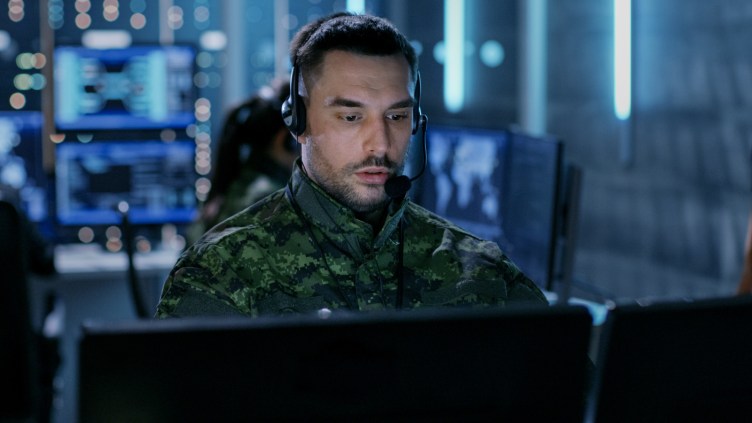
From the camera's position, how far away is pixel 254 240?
1.63 metres

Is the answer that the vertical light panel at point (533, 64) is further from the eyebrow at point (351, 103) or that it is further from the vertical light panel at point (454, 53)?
the eyebrow at point (351, 103)

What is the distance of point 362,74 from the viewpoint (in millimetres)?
1671

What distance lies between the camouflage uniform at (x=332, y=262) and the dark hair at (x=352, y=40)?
0.17m

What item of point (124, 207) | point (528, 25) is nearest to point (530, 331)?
point (124, 207)

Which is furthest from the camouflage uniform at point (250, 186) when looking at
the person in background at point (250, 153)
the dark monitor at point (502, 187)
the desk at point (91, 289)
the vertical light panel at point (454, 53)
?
the vertical light panel at point (454, 53)

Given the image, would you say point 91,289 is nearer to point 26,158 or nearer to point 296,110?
point 26,158

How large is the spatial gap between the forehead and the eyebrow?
12 mm

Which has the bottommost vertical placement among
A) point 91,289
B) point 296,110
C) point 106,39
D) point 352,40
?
point 91,289

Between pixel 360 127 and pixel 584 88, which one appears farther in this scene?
pixel 584 88

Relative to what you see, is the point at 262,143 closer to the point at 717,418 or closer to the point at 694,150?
the point at 694,150

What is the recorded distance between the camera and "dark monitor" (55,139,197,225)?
452 centimetres

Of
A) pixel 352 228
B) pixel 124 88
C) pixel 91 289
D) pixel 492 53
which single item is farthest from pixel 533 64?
pixel 352 228

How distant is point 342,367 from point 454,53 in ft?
13.8

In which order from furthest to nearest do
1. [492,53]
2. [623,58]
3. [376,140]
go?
[492,53] → [623,58] → [376,140]
